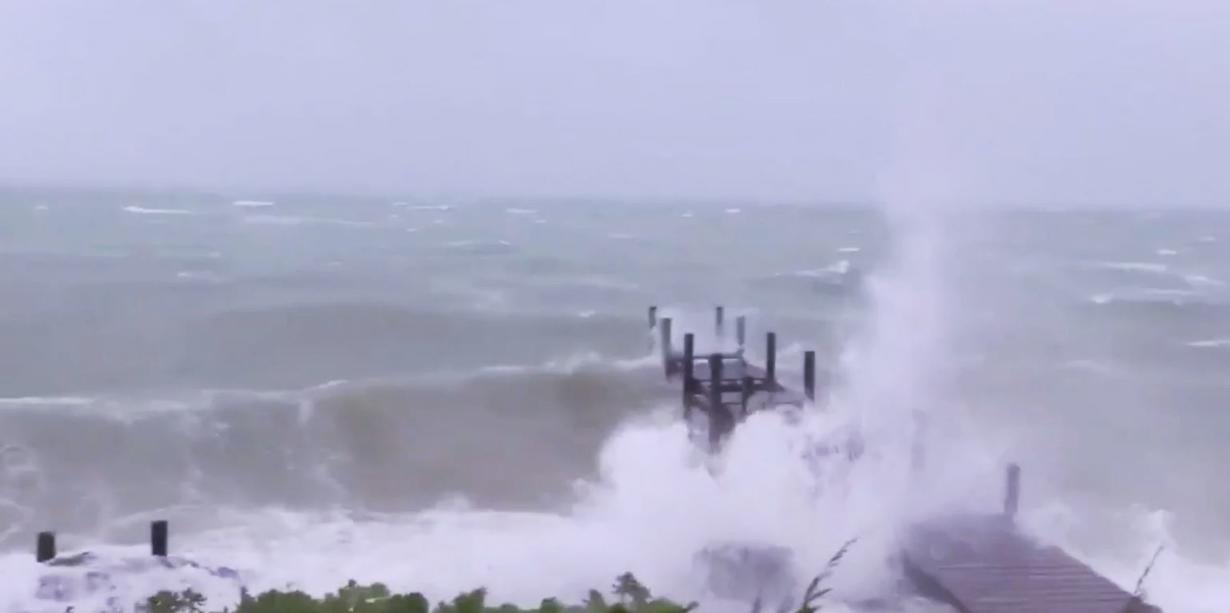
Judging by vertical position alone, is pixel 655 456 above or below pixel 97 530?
above

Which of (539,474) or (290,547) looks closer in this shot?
(290,547)

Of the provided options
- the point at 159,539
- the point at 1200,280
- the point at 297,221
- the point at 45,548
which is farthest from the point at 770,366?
the point at 297,221

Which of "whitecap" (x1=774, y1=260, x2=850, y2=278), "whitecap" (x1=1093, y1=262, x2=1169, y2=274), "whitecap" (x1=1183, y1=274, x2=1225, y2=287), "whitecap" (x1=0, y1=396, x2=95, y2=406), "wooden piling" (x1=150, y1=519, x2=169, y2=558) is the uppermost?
"wooden piling" (x1=150, y1=519, x2=169, y2=558)

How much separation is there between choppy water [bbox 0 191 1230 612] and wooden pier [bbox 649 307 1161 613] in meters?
0.49

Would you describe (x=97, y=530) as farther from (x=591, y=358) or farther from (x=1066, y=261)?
(x=1066, y=261)

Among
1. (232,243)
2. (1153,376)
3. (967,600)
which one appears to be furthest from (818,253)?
(967,600)

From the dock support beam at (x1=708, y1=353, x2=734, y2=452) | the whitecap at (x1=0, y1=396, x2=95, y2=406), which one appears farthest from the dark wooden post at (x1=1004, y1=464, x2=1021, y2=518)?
the whitecap at (x1=0, y1=396, x2=95, y2=406)

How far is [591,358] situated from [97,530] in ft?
50.6

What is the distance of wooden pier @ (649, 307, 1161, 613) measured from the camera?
39.8 ft

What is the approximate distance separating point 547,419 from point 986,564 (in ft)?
40.9

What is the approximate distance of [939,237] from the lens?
22.4 m

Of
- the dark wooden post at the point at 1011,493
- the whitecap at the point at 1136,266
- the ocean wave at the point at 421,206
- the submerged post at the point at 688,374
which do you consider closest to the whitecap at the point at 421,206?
the ocean wave at the point at 421,206

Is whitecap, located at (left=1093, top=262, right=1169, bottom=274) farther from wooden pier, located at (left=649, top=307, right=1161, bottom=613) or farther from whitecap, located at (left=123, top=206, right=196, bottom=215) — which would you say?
whitecap, located at (left=123, top=206, right=196, bottom=215)

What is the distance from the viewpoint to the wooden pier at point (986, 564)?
1212 centimetres
